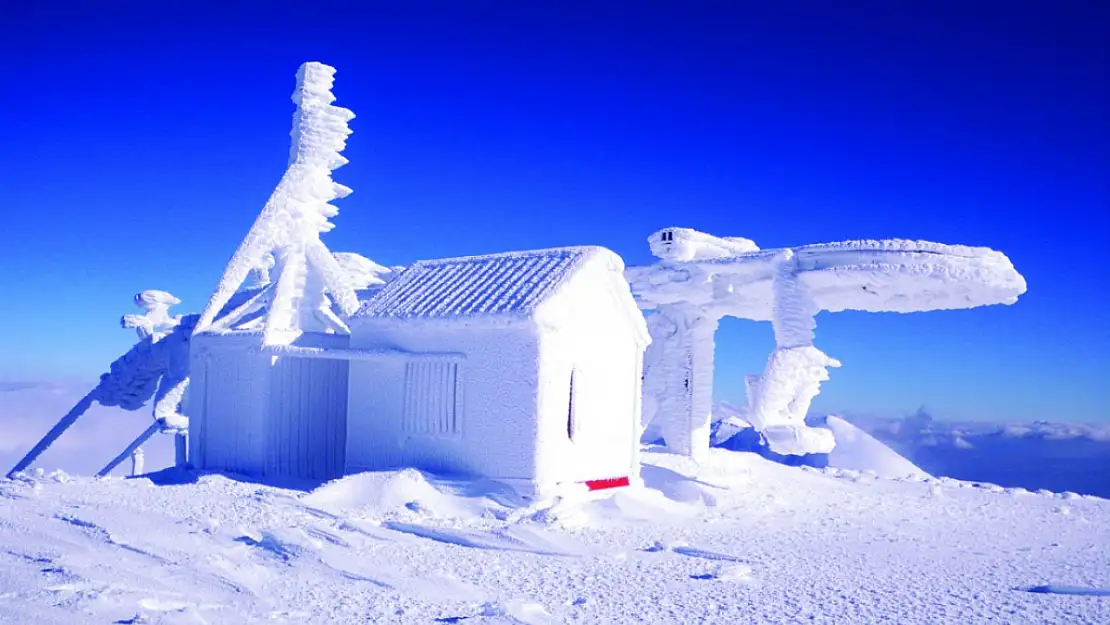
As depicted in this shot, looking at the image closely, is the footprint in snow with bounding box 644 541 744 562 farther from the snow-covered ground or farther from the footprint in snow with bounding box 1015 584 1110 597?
the footprint in snow with bounding box 1015 584 1110 597

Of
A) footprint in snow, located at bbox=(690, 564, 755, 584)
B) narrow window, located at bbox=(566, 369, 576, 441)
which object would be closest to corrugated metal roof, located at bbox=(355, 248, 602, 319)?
narrow window, located at bbox=(566, 369, 576, 441)

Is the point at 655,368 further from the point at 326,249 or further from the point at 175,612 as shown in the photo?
the point at 175,612

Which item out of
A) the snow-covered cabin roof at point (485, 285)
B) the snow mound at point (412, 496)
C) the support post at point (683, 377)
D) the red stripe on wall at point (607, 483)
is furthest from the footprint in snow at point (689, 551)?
the support post at point (683, 377)

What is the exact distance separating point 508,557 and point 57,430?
1616 centimetres

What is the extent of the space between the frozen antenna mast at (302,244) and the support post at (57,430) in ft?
20.1

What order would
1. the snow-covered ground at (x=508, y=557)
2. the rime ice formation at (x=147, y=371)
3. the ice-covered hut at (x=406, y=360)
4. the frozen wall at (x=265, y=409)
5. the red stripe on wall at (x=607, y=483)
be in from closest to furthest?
the snow-covered ground at (x=508, y=557) < the ice-covered hut at (x=406, y=360) < the red stripe on wall at (x=607, y=483) < the frozen wall at (x=265, y=409) < the rime ice formation at (x=147, y=371)

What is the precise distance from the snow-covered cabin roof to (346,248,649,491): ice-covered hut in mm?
36

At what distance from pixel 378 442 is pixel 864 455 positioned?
19.6 meters

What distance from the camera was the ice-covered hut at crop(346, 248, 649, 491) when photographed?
14641 millimetres

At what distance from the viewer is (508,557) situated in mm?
10375

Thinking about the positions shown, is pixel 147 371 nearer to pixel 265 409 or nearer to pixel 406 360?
pixel 265 409

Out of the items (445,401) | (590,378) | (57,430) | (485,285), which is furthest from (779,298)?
(57,430)

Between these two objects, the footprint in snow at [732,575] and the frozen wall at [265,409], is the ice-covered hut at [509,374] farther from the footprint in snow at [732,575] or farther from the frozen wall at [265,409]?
the footprint in snow at [732,575]

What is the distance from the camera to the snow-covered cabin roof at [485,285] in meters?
15.1
